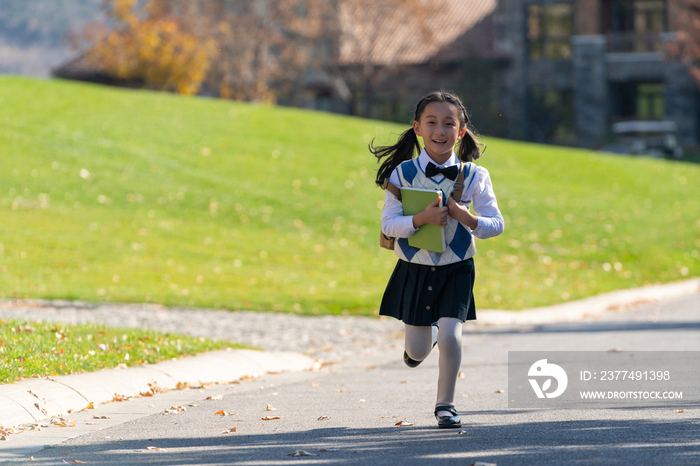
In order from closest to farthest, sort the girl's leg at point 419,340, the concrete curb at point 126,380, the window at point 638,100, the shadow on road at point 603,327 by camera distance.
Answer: the girl's leg at point 419,340 < the concrete curb at point 126,380 < the shadow on road at point 603,327 < the window at point 638,100

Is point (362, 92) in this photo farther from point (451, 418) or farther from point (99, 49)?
point (451, 418)

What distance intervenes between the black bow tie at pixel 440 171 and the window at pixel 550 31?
39.8 meters

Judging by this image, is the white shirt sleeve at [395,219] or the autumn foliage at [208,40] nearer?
the white shirt sleeve at [395,219]

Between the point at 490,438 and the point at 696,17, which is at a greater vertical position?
the point at 696,17

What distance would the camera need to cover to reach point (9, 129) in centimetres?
2491

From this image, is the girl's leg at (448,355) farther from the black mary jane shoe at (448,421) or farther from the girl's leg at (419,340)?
the girl's leg at (419,340)

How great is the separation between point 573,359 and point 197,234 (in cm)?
1166

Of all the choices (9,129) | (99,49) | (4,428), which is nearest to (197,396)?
(4,428)

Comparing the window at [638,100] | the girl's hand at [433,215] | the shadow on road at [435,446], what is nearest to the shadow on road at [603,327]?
the shadow on road at [435,446]

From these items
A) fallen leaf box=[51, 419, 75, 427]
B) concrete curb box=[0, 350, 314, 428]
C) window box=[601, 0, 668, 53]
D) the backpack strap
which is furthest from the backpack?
window box=[601, 0, 668, 53]

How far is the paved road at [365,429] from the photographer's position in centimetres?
479

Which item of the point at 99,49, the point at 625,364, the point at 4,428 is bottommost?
the point at 4,428

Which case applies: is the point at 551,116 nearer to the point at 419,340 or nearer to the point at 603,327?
Answer: the point at 603,327

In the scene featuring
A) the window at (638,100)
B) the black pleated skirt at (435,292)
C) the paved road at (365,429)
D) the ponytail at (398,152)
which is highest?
the window at (638,100)
